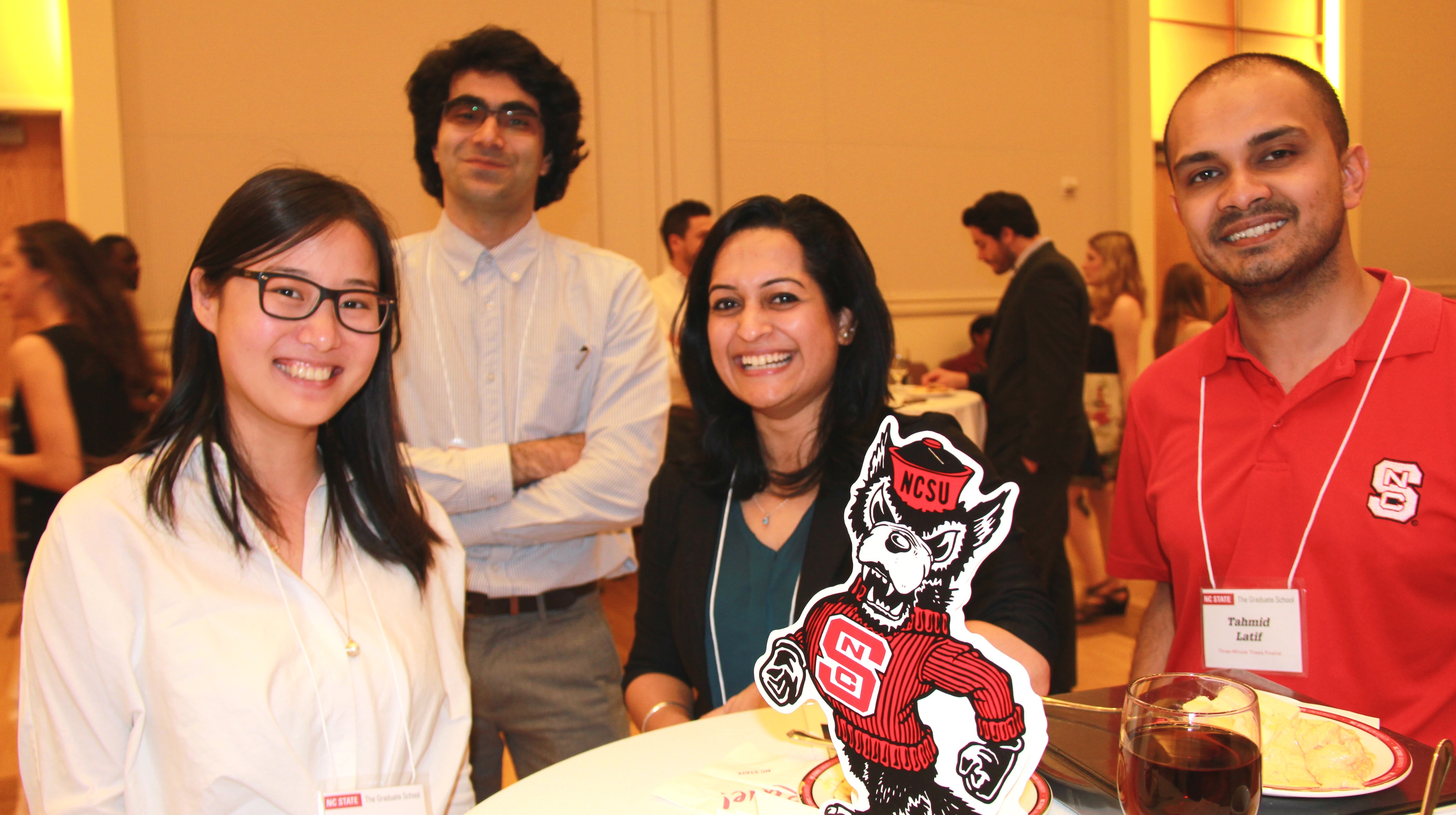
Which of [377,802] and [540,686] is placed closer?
[377,802]

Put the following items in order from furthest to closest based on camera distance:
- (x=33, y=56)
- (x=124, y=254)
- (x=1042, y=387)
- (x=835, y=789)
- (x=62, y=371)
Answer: (x=33, y=56) < (x=124, y=254) < (x=1042, y=387) < (x=62, y=371) < (x=835, y=789)

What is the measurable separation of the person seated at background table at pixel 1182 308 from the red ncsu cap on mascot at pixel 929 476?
4335mm

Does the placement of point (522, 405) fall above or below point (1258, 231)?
below

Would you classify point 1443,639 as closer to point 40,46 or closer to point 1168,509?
point 1168,509

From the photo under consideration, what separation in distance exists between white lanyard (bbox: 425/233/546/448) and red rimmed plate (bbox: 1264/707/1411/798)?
154 centimetres

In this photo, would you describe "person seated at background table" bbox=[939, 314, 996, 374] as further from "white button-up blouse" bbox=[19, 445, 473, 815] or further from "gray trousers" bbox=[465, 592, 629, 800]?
"white button-up blouse" bbox=[19, 445, 473, 815]

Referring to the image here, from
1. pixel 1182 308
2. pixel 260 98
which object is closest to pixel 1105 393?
pixel 1182 308

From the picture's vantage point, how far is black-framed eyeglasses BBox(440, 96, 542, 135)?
210cm

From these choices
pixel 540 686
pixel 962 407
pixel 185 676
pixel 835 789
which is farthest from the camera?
pixel 962 407

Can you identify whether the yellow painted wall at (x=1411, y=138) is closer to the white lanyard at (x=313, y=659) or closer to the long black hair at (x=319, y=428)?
the long black hair at (x=319, y=428)

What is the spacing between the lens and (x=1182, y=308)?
4.96m

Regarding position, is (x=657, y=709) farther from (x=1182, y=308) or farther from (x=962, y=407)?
(x=1182, y=308)

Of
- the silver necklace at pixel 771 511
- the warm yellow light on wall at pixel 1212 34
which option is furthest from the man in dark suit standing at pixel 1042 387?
the warm yellow light on wall at pixel 1212 34

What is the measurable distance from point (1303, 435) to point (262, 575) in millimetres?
1558
